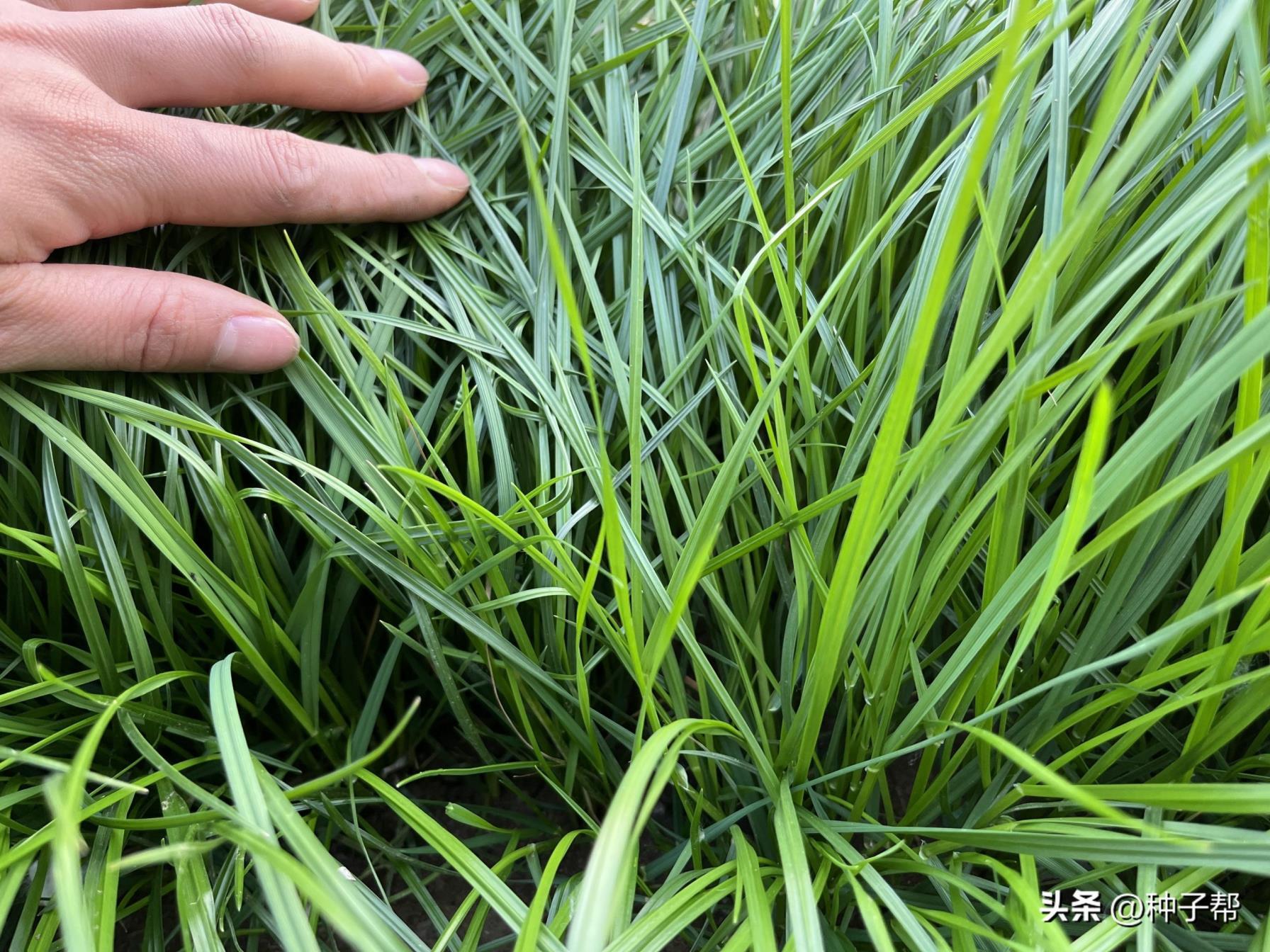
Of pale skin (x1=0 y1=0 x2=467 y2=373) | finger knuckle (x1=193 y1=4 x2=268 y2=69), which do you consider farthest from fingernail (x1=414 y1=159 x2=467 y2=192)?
finger knuckle (x1=193 y1=4 x2=268 y2=69)

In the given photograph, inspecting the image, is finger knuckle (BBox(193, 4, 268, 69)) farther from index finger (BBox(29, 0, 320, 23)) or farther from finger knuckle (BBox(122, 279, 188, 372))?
finger knuckle (BBox(122, 279, 188, 372))

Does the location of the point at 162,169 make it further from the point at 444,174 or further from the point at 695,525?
the point at 695,525

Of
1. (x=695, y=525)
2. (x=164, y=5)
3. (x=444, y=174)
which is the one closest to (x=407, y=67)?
(x=444, y=174)

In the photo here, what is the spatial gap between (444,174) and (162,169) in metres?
0.17

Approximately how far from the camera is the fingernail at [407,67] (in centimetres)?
54

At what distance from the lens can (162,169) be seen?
488 millimetres

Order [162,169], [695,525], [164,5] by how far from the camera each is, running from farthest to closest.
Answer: [164,5]
[162,169]
[695,525]

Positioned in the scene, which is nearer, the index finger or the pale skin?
the pale skin

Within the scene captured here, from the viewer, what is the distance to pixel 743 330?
0.36 m

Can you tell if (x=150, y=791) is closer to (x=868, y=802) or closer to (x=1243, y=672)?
(x=868, y=802)

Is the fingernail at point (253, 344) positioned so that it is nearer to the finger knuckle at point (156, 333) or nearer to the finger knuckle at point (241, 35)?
the finger knuckle at point (156, 333)

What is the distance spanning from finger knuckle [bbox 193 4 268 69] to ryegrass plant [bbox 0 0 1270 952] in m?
0.06

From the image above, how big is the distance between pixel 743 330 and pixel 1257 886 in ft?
1.38

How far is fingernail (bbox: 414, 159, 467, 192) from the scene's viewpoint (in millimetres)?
527
